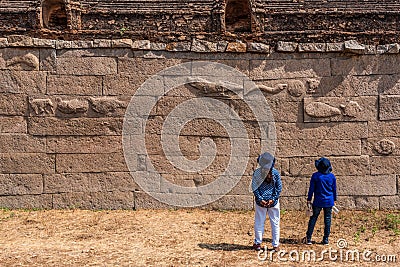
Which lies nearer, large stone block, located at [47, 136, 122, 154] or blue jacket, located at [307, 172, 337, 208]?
blue jacket, located at [307, 172, 337, 208]

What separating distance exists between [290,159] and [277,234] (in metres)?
2.34

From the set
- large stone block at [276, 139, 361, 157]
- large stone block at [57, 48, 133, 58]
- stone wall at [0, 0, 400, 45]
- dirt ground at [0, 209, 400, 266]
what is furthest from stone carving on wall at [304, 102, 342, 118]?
large stone block at [57, 48, 133, 58]

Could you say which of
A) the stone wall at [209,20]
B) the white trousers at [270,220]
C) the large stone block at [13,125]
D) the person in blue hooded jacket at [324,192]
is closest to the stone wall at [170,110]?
the large stone block at [13,125]

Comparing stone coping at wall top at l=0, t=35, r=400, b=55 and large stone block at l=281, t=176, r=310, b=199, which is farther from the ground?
stone coping at wall top at l=0, t=35, r=400, b=55

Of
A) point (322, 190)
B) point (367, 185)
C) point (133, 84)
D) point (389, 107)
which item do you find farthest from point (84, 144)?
point (389, 107)

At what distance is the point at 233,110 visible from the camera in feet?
27.5

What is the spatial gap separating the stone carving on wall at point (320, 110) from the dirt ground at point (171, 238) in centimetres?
179

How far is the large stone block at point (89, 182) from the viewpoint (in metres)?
8.26

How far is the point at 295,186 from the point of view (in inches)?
331

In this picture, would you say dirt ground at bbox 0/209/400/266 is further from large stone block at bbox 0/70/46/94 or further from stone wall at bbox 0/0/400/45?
stone wall at bbox 0/0/400/45

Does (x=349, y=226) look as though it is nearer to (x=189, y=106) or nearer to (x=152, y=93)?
(x=189, y=106)

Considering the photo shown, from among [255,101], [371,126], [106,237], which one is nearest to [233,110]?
[255,101]

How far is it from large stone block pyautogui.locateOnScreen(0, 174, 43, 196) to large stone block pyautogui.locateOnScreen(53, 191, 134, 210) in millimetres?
372

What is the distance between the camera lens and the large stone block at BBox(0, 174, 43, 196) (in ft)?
26.9
